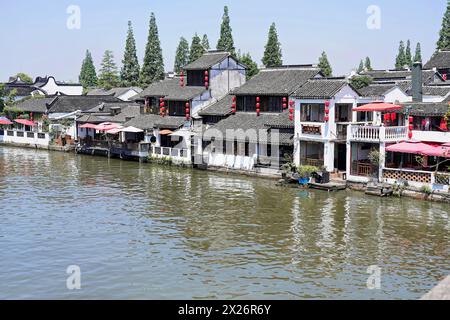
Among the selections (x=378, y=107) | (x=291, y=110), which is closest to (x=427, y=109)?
(x=378, y=107)

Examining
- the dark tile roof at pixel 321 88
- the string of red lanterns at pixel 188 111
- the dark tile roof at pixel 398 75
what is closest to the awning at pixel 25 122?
the string of red lanterns at pixel 188 111

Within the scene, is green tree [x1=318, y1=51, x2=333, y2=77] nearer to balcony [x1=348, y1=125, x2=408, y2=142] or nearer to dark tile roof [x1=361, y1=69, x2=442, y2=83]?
dark tile roof [x1=361, y1=69, x2=442, y2=83]

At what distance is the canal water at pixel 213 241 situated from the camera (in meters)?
20.2

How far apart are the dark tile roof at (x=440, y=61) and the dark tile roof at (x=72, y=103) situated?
41.4m

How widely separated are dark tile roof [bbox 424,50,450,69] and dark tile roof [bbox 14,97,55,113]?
4778 cm

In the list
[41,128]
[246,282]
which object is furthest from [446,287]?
[41,128]

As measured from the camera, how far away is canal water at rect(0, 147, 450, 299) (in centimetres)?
2020

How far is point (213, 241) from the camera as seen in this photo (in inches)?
1027

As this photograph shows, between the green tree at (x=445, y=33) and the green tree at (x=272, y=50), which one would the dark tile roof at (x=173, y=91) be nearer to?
the green tree at (x=272, y=50)

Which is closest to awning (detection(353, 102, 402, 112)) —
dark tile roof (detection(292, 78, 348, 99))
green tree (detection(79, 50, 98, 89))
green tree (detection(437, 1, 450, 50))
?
dark tile roof (detection(292, 78, 348, 99))

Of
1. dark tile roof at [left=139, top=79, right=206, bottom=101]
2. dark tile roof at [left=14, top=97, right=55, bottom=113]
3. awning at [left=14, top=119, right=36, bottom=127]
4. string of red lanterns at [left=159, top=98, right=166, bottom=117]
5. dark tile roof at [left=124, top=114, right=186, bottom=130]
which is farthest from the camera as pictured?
dark tile roof at [left=14, top=97, right=55, bottom=113]

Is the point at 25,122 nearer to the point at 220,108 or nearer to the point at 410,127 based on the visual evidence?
the point at 220,108

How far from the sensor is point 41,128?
72125 mm

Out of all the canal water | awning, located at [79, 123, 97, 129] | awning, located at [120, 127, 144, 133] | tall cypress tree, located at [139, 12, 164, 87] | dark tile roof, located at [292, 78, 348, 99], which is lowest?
the canal water
